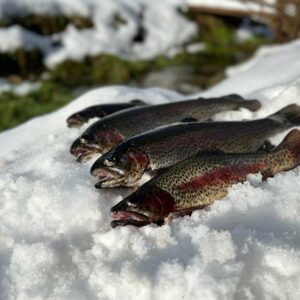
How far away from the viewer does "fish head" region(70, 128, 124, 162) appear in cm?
353

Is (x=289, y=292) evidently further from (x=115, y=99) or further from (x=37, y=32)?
(x=37, y=32)

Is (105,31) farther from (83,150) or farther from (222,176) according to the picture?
(222,176)

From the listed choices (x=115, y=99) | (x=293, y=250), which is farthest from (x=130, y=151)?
(x=115, y=99)

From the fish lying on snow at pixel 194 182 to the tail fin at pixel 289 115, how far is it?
1.92ft

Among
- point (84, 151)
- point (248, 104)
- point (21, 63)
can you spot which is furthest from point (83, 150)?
point (21, 63)

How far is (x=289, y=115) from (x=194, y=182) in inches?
53.6

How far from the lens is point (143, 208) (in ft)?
8.49

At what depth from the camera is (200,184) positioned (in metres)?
2.80

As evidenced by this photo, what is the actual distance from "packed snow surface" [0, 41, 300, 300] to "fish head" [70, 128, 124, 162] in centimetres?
18

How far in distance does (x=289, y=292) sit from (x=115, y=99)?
122 inches

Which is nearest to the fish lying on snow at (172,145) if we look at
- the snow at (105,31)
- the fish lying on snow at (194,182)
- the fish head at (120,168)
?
the fish head at (120,168)

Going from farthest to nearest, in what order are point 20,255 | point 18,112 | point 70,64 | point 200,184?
point 70,64, point 18,112, point 200,184, point 20,255

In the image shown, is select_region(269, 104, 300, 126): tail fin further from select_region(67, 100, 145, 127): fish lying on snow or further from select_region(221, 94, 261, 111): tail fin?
select_region(67, 100, 145, 127): fish lying on snow

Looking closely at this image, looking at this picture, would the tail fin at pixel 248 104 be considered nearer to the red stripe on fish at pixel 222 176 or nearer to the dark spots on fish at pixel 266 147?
the dark spots on fish at pixel 266 147
